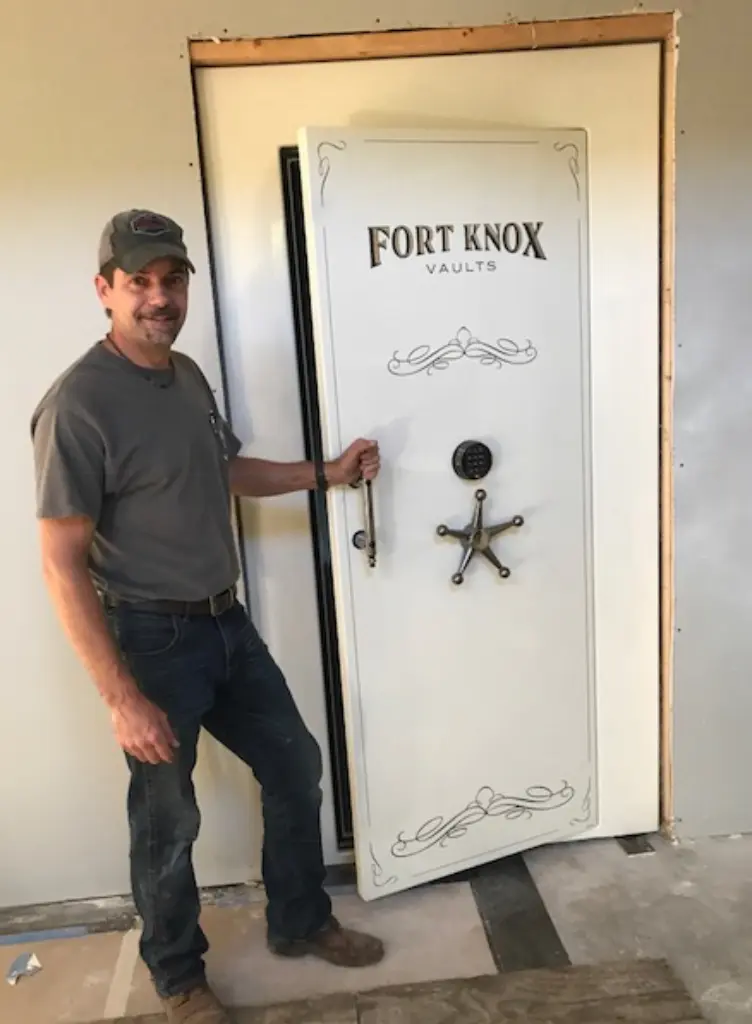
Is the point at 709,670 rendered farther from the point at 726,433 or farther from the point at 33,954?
the point at 33,954

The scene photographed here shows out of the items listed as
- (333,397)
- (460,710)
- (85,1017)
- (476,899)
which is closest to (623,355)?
(333,397)

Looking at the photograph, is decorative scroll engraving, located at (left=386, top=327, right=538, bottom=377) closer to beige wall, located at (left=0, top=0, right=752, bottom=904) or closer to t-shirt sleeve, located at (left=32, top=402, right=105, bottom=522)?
beige wall, located at (left=0, top=0, right=752, bottom=904)

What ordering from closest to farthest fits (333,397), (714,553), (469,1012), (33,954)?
(469,1012), (333,397), (33,954), (714,553)

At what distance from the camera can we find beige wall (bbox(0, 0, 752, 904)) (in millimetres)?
1928

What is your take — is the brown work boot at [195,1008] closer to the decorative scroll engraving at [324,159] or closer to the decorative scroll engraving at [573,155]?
the decorative scroll engraving at [324,159]

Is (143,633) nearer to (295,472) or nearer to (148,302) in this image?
(295,472)

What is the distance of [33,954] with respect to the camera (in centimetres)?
213

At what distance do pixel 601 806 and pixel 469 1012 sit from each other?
2.39 feet

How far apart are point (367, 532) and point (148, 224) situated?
80 centimetres

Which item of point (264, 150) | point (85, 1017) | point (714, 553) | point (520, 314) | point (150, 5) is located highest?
point (150, 5)

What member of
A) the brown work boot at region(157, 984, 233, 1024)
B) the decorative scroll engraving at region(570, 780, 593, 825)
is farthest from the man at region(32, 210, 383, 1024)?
the decorative scroll engraving at region(570, 780, 593, 825)

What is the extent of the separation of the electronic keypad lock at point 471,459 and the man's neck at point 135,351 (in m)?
0.71

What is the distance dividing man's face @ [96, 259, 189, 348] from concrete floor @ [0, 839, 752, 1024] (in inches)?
54.8

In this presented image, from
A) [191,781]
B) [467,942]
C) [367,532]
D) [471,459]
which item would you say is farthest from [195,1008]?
[471,459]
